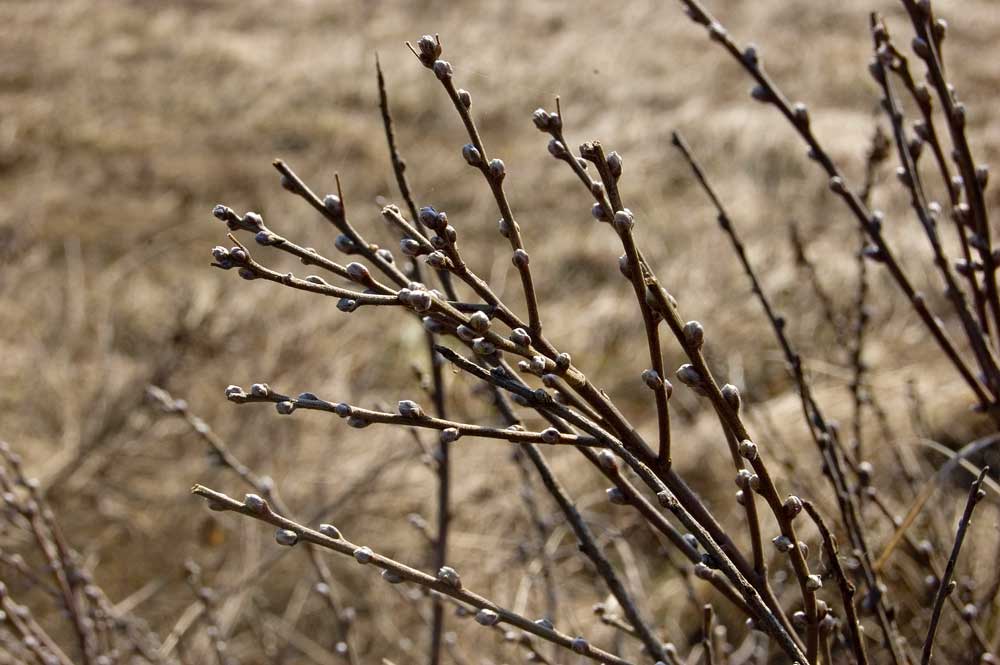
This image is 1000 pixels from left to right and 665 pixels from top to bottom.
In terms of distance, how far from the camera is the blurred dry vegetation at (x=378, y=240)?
2496 millimetres

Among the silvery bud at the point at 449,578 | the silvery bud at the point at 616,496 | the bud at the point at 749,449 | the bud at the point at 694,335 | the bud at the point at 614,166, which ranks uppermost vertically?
the bud at the point at 614,166

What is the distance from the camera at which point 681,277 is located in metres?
3.72

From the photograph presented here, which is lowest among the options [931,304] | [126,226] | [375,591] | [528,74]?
[375,591]

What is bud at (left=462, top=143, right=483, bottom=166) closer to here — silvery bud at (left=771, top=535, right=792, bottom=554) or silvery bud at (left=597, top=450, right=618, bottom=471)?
silvery bud at (left=597, top=450, right=618, bottom=471)

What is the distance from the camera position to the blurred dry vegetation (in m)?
2.50

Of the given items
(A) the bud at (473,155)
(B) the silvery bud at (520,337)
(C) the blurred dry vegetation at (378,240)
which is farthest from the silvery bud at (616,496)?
(C) the blurred dry vegetation at (378,240)

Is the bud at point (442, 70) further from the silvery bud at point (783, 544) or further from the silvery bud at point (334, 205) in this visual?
the silvery bud at point (783, 544)

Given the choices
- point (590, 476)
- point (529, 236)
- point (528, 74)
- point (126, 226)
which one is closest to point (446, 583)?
point (590, 476)

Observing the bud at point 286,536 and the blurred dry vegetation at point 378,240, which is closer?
the bud at point 286,536

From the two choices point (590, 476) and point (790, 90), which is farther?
point (790, 90)

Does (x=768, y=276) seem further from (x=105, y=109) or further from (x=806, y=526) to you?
(x=105, y=109)

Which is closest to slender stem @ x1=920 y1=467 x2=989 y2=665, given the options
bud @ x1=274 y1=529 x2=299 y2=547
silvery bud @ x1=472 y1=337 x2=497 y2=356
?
silvery bud @ x1=472 y1=337 x2=497 y2=356

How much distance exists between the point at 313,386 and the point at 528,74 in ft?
9.84

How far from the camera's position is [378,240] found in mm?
3922
